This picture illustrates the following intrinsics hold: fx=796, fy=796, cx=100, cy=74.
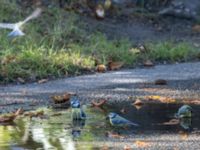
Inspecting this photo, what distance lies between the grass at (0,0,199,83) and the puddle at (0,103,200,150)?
111 inches

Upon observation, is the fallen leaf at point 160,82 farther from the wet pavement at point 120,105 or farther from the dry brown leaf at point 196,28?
the dry brown leaf at point 196,28

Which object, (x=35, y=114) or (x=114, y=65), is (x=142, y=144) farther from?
(x=114, y=65)

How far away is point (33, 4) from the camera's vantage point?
Answer: 54.7 ft

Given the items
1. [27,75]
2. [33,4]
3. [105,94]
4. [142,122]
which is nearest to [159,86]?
[105,94]

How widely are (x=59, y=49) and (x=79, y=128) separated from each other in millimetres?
5794

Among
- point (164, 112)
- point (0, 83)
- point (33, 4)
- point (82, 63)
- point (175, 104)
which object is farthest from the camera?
point (33, 4)

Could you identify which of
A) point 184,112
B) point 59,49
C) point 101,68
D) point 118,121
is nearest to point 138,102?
point 184,112

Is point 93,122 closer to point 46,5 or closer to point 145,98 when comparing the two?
point 145,98

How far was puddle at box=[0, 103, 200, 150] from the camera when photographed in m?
7.39

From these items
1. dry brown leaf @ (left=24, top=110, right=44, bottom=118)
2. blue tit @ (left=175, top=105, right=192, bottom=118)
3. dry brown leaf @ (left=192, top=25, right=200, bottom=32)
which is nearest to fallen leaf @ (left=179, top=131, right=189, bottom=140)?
blue tit @ (left=175, top=105, right=192, bottom=118)

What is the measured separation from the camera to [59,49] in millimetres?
13820

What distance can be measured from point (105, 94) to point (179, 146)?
3376 mm

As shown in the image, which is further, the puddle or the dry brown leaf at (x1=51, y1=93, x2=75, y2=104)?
the dry brown leaf at (x1=51, y1=93, x2=75, y2=104)

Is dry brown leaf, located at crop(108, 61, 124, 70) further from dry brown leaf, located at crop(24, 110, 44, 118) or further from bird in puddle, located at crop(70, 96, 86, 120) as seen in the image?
bird in puddle, located at crop(70, 96, 86, 120)
